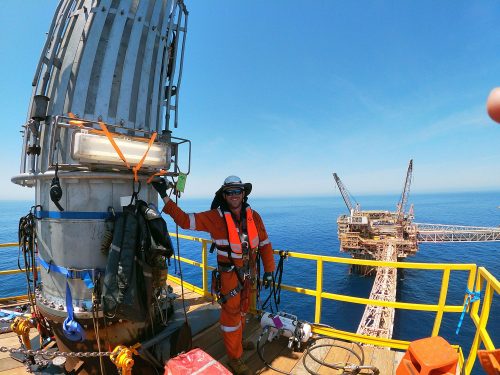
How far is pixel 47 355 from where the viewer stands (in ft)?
12.5

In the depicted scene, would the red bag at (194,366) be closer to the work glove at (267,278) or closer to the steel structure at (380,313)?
the work glove at (267,278)

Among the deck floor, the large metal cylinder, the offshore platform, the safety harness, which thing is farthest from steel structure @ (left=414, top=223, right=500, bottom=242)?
the large metal cylinder

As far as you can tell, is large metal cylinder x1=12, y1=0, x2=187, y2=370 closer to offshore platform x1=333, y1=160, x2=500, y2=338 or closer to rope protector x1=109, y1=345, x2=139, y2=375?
rope protector x1=109, y1=345, x2=139, y2=375

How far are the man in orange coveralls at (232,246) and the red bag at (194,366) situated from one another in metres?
1.02

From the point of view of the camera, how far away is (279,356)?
14.9 ft

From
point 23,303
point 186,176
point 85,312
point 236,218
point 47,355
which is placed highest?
point 186,176

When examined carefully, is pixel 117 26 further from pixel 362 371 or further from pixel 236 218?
pixel 362 371

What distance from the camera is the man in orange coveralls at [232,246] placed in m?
4.14

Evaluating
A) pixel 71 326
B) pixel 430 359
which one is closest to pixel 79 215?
pixel 71 326

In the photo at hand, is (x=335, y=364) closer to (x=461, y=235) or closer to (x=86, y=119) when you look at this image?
(x=86, y=119)

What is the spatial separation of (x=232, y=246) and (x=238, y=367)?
1888 millimetres

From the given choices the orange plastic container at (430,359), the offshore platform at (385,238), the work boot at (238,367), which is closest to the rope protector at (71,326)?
the work boot at (238,367)

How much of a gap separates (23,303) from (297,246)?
153 feet

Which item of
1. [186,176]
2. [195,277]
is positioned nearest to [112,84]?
[186,176]
